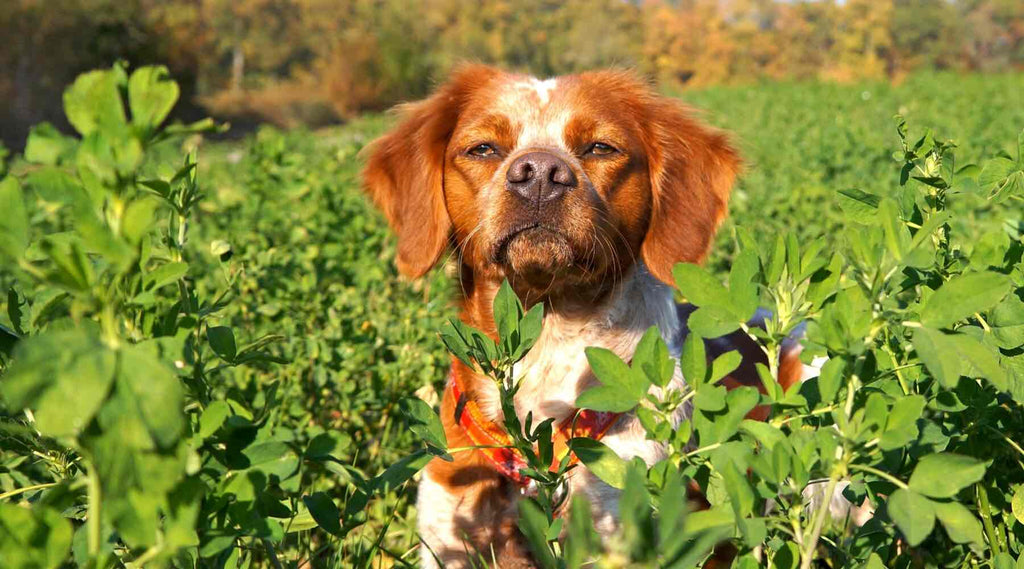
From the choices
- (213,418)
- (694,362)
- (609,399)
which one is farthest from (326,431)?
(694,362)

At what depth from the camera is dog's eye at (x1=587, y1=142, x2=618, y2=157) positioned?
2.76 metres

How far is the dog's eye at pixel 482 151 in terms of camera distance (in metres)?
2.83

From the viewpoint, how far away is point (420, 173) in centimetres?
295

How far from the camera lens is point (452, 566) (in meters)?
2.48

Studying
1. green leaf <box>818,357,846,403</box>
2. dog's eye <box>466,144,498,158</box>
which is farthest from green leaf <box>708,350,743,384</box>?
dog's eye <box>466,144,498,158</box>

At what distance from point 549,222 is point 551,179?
0.37 feet

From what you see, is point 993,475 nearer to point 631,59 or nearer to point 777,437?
point 777,437

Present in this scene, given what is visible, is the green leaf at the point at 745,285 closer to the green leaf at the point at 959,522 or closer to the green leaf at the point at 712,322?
the green leaf at the point at 712,322

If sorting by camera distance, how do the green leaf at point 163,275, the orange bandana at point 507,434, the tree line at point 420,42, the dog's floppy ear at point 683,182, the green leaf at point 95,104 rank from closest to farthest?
1. the green leaf at point 95,104
2. the green leaf at point 163,275
3. the orange bandana at point 507,434
4. the dog's floppy ear at point 683,182
5. the tree line at point 420,42

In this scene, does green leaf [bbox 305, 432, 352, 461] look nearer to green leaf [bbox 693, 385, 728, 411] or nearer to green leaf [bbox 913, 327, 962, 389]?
green leaf [bbox 693, 385, 728, 411]

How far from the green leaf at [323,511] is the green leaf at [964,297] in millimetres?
904

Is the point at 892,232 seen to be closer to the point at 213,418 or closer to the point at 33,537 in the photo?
the point at 213,418

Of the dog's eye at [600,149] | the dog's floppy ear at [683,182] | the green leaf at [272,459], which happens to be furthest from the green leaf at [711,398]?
the dog's eye at [600,149]

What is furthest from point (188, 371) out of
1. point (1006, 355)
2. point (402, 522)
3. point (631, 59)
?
point (631, 59)
